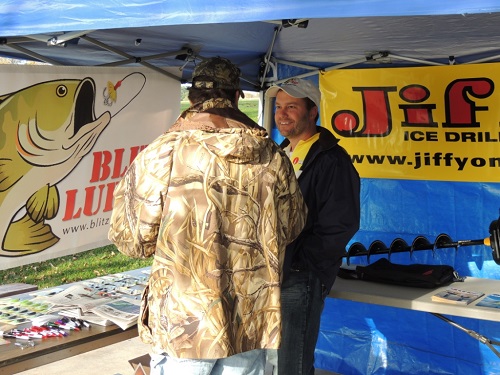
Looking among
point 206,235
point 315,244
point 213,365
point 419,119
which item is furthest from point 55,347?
point 419,119

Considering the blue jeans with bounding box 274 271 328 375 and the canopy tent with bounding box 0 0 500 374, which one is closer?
the blue jeans with bounding box 274 271 328 375

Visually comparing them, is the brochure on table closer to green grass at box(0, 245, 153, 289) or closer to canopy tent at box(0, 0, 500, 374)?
canopy tent at box(0, 0, 500, 374)

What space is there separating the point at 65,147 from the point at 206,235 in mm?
1764

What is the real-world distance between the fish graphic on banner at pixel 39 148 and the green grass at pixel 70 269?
365cm

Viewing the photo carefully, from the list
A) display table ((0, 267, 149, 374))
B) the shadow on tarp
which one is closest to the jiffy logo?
the shadow on tarp

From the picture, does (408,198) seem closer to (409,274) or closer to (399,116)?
(399,116)

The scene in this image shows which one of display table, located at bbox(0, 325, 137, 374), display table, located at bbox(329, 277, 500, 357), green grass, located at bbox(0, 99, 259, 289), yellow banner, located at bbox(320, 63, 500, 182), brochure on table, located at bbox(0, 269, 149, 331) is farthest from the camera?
green grass, located at bbox(0, 99, 259, 289)

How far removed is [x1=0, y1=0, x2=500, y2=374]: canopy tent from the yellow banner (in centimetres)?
7

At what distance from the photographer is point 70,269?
7715 mm

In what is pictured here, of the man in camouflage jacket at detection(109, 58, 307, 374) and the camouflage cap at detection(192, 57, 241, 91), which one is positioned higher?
the camouflage cap at detection(192, 57, 241, 91)

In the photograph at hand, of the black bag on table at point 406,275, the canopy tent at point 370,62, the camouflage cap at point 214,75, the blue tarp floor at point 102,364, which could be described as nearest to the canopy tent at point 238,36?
the canopy tent at point 370,62

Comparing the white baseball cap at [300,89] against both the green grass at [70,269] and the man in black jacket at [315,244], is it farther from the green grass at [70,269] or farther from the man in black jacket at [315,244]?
the green grass at [70,269]

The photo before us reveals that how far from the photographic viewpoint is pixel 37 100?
3436 millimetres

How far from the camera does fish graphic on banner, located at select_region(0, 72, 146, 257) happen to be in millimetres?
3334
